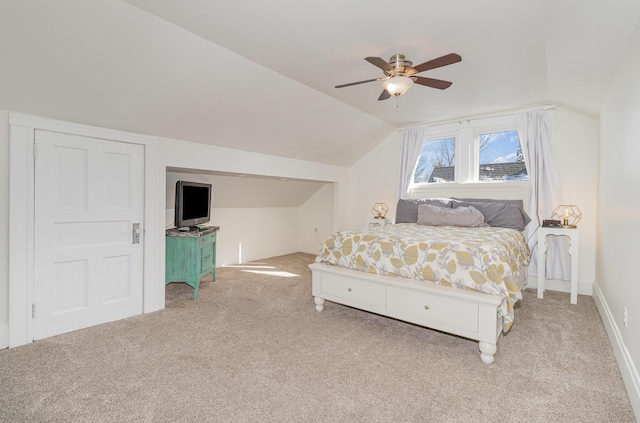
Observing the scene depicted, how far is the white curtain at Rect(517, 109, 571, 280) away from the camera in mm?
3895

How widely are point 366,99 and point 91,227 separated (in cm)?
310

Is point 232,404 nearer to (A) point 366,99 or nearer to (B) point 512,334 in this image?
(B) point 512,334

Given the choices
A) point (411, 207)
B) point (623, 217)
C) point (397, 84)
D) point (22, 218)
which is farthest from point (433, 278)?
point (22, 218)

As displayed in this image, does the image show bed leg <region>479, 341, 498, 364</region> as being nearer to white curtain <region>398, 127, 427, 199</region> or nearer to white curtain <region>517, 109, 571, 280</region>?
white curtain <region>517, 109, 571, 280</region>

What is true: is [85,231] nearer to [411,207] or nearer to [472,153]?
[411,207]

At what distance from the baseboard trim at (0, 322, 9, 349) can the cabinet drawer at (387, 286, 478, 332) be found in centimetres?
290

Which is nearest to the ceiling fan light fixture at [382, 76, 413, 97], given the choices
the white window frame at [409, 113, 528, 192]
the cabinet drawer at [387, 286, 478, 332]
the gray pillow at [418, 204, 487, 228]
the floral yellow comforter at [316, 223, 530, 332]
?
the floral yellow comforter at [316, 223, 530, 332]

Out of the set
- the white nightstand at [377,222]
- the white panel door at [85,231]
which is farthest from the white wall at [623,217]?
the white panel door at [85,231]

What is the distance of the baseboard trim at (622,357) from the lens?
5.58 ft

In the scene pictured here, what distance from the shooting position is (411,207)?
453cm

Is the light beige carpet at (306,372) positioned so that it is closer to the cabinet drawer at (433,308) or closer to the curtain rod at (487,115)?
the cabinet drawer at (433,308)

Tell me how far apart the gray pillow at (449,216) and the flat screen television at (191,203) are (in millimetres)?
A: 2830

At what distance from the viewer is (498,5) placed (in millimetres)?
1936

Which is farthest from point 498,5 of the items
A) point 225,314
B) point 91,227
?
point 91,227
